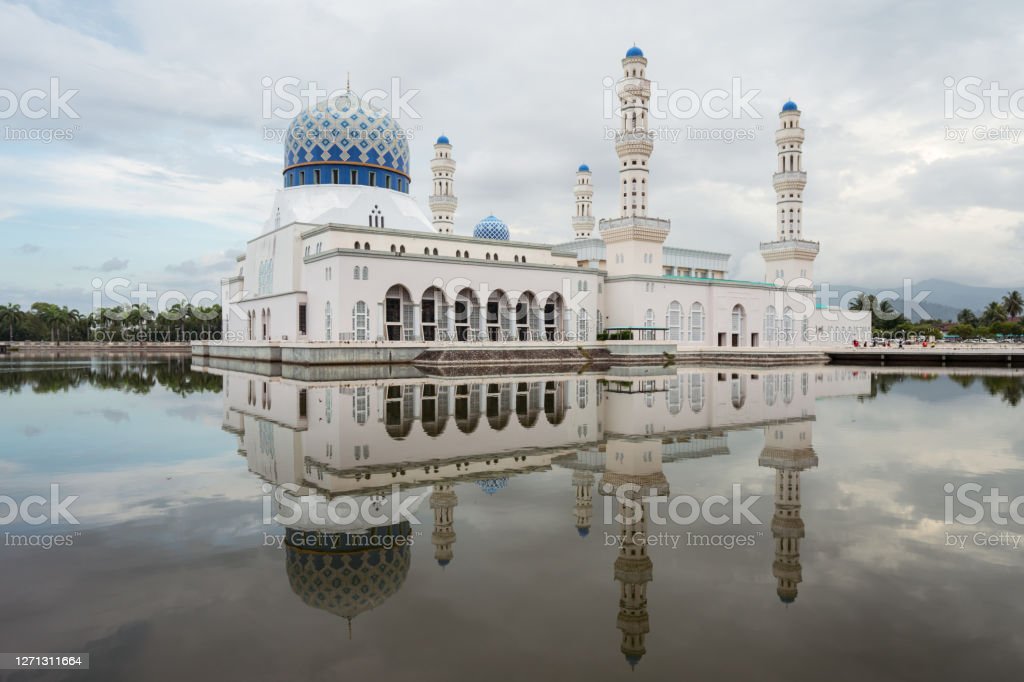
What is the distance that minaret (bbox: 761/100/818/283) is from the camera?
41.5 metres

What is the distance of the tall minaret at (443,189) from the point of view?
4391 centimetres

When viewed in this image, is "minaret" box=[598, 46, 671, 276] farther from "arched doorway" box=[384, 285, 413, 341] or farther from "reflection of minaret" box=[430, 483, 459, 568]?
"reflection of minaret" box=[430, 483, 459, 568]

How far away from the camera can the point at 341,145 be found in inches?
1416

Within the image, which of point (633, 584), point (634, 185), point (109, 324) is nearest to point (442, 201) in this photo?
point (634, 185)

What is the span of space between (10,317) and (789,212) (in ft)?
250

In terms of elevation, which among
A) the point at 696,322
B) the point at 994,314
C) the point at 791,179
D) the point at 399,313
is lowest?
the point at 696,322

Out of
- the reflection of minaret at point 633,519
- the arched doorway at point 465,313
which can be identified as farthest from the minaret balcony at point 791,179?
the reflection of minaret at point 633,519

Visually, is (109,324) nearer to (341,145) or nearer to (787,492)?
(341,145)

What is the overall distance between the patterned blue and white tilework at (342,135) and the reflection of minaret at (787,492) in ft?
101

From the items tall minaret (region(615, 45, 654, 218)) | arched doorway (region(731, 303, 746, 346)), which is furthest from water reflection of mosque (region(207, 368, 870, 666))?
arched doorway (region(731, 303, 746, 346))

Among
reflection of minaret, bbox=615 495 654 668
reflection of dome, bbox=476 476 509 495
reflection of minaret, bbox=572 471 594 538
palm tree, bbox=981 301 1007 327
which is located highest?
palm tree, bbox=981 301 1007 327

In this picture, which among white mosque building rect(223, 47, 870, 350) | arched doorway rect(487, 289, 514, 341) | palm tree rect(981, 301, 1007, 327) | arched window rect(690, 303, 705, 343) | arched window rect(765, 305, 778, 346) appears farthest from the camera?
palm tree rect(981, 301, 1007, 327)

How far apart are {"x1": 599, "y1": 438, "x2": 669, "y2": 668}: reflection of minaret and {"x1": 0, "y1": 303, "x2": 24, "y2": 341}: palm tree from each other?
79.9m

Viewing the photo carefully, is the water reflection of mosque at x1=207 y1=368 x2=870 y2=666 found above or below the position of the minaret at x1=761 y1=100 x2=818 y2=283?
below
